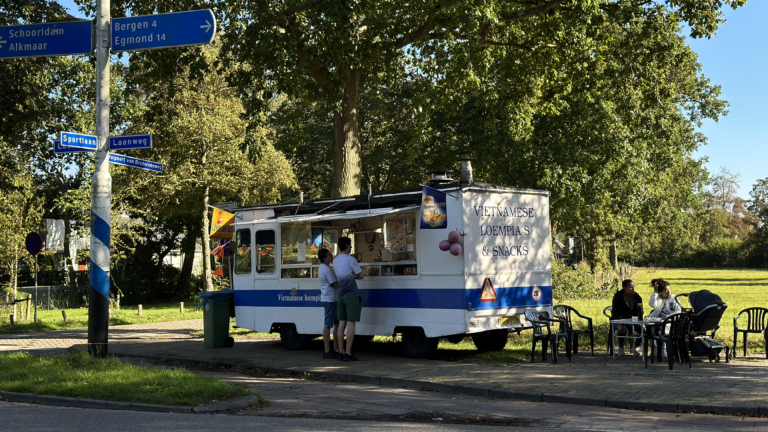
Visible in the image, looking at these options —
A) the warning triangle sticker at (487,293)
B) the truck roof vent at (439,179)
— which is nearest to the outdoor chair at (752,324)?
the warning triangle sticker at (487,293)

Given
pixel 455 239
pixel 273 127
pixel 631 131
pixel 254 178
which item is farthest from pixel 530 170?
pixel 455 239

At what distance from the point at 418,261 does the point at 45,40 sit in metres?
6.94

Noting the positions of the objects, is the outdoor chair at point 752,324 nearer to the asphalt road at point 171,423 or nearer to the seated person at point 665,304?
the seated person at point 665,304

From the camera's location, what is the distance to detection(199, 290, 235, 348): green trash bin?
49.9 feet

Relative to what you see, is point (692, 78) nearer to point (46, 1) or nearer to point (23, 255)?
point (46, 1)

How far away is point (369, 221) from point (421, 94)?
13.5ft

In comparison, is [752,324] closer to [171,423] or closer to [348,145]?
[348,145]

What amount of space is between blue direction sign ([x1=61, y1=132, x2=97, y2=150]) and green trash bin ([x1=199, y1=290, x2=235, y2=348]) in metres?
4.78

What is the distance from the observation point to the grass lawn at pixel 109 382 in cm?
895

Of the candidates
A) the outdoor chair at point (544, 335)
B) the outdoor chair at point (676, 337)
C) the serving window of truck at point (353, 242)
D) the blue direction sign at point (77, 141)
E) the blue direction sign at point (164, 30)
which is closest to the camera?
the blue direction sign at point (164, 30)

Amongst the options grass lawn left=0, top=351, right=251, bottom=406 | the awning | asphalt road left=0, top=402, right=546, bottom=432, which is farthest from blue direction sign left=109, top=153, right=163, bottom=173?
asphalt road left=0, top=402, right=546, bottom=432

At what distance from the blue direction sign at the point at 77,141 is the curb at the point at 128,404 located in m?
3.73

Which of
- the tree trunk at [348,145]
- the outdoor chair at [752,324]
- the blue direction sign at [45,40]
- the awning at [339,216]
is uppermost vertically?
the blue direction sign at [45,40]

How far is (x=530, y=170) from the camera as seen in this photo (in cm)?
2905
